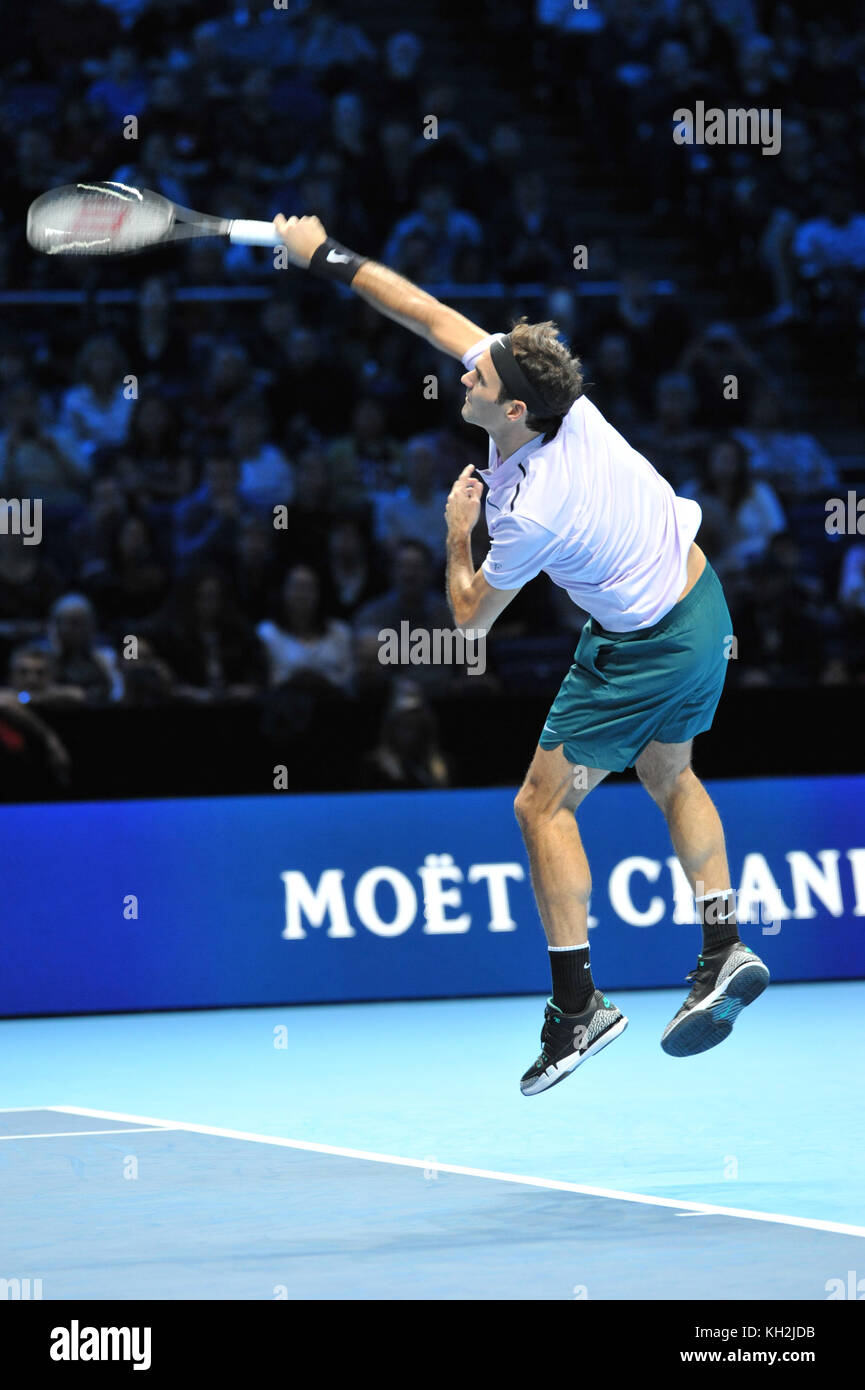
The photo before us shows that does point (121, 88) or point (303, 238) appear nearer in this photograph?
point (303, 238)

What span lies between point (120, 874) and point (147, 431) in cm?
326

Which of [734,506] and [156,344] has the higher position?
[156,344]

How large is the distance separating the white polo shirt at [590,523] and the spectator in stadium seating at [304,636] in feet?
17.3

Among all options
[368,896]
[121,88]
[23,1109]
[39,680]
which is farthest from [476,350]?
[121,88]

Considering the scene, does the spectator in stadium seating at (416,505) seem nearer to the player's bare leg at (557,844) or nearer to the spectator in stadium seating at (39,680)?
the spectator in stadium seating at (39,680)

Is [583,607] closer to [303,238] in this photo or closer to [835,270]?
[303,238]

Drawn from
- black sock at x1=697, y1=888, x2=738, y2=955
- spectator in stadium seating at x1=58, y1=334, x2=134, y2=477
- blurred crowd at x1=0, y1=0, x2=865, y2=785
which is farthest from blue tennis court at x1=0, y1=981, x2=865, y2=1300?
spectator in stadium seating at x1=58, y1=334, x2=134, y2=477

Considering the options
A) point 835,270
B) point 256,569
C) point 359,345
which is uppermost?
point 835,270

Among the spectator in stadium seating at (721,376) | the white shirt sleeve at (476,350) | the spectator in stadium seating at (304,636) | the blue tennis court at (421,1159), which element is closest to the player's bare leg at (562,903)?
the blue tennis court at (421,1159)

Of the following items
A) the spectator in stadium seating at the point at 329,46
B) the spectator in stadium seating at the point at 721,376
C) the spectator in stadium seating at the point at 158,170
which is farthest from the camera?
the spectator in stadium seating at the point at 329,46

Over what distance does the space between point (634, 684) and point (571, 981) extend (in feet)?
3.17

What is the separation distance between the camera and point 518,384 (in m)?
6.27

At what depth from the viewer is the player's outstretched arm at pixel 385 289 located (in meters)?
6.56

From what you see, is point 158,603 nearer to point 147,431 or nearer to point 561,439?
point 147,431
